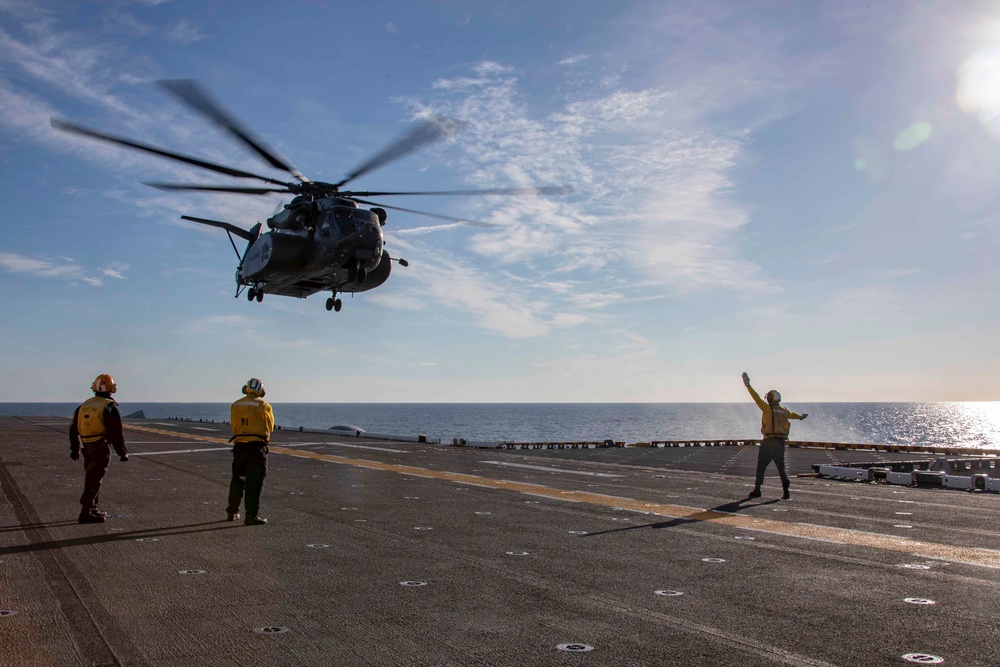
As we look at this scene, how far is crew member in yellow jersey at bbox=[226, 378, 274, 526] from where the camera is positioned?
10.7 metres

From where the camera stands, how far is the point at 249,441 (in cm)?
1084

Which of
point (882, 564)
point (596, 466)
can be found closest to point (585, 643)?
point (882, 564)

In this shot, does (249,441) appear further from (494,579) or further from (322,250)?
(322,250)

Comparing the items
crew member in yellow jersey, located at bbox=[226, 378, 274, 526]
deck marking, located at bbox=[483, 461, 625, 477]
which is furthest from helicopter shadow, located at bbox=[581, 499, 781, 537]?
deck marking, located at bbox=[483, 461, 625, 477]

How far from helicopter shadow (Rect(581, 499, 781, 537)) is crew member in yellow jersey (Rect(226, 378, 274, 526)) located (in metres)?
4.99

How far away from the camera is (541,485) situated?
16391 mm

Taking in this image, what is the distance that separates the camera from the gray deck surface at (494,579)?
5176mm

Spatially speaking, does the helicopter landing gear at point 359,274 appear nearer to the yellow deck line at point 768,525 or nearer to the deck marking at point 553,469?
the deck marking at point 553,469

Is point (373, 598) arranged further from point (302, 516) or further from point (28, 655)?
point (302, 516)

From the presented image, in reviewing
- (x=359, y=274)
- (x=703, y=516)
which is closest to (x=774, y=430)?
(x=703, y=516)

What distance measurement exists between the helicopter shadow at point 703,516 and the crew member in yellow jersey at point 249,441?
16.4ft

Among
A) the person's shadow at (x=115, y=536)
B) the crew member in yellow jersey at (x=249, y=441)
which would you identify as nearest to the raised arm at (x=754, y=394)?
the crew member in yellow jersey at (x=249, y=441)

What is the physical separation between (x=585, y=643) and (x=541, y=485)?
1122 cm

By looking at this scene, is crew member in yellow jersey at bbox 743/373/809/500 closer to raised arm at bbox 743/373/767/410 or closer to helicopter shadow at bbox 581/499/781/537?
raised arm at bbox 743/373/767/410
